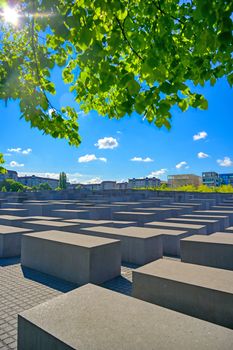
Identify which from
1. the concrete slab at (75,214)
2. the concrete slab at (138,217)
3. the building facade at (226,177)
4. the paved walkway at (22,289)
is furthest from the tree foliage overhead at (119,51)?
the building facade at (226,177)

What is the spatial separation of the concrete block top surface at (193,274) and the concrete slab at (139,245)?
313 cm

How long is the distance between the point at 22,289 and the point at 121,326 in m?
4.43

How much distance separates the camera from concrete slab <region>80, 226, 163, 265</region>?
30.3 ft

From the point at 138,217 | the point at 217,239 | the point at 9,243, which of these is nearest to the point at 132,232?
the point at 217,239

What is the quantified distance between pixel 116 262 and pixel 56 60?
19.4ft

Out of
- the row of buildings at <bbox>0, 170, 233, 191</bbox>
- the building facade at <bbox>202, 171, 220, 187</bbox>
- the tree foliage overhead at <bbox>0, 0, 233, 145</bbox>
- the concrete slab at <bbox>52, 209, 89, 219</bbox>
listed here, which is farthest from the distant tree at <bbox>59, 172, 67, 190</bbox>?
the tree foliage overhead at <bbox>0, 0, 233, 145</bbox>

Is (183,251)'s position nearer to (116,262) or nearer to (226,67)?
(116,262)

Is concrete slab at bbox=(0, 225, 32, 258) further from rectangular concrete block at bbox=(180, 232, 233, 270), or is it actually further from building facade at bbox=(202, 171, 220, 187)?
building facade at bbox=(202, 171, 220, 187)

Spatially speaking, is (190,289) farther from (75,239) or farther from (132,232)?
(132,232)

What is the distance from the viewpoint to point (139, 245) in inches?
367

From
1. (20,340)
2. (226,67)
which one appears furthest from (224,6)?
(20,340)

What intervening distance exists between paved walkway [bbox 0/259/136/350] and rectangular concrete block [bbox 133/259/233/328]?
148cm

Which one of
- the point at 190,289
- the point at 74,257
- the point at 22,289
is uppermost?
the point at 190,289

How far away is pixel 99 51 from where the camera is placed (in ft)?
12.4
